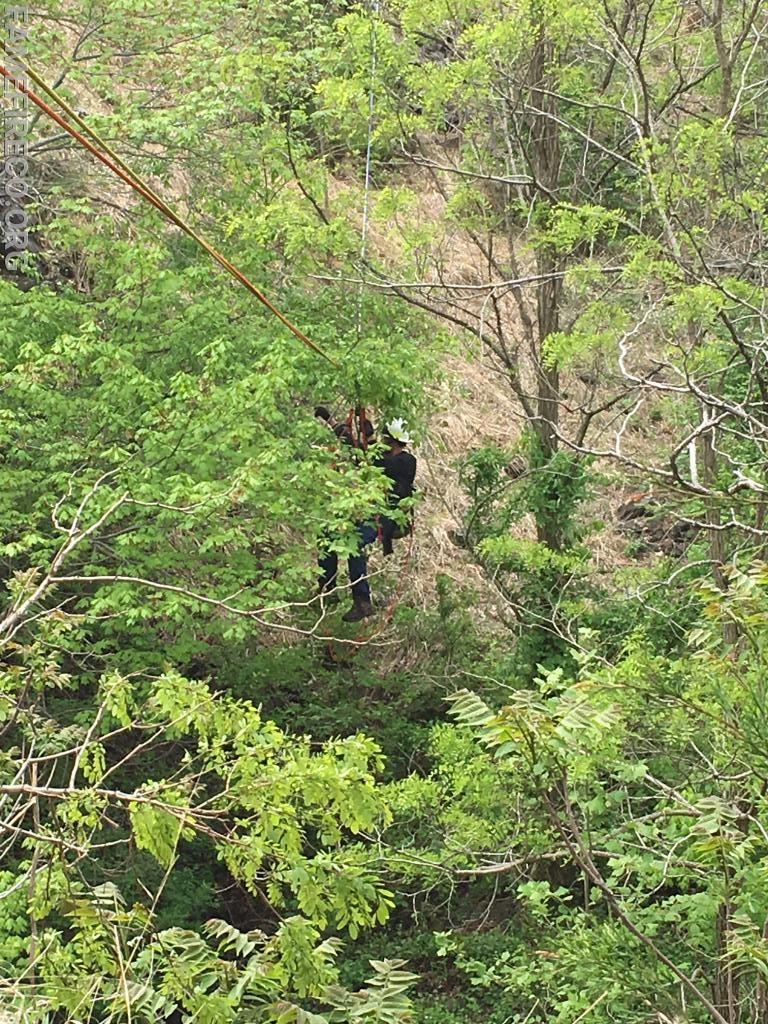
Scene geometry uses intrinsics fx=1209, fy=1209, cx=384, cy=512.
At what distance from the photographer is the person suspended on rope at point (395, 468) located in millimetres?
10117

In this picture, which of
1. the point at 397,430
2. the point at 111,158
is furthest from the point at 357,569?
the point at 111,158

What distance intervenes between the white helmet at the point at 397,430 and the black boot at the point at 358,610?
1.49 metres

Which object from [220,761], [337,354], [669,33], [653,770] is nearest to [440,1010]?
[653,770]

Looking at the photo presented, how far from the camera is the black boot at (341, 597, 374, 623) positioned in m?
10.5

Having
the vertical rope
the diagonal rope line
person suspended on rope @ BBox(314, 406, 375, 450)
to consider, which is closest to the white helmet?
person suspended on rope @ BBox(314, 406, 375, 450)

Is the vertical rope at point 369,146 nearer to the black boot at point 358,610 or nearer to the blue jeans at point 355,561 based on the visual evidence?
the blue jeans at point 355,561

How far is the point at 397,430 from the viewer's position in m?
10.1

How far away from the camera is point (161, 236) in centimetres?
1055

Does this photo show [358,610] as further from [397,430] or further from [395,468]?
[397,430]

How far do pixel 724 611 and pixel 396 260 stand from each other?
12.4 meters

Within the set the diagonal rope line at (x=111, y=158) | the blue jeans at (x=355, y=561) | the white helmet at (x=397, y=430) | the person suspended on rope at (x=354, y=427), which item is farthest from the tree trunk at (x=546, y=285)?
the diagonal rope line at (x=111, y=158)

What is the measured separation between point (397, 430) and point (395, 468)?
34 cm

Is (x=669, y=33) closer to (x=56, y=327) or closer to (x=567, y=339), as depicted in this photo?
(x=567, y=339)

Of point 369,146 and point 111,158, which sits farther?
point 369,146
